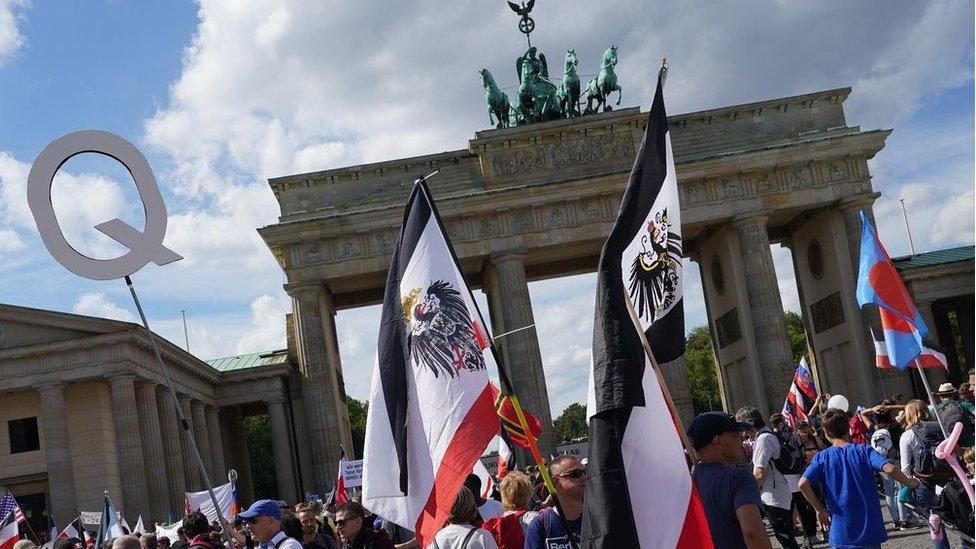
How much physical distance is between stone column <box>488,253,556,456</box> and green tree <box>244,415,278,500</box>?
52.7 meters

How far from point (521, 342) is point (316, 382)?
912 centimetres

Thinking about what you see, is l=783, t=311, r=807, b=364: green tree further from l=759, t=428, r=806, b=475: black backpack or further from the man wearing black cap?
the man wearing black cap

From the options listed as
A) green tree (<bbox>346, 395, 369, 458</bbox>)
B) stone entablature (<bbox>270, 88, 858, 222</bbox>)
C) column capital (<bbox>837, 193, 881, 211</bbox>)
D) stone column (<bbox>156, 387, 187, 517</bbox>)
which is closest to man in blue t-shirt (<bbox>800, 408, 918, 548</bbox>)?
stone column (<bbox>156, 387, 187, 517</bbox>)

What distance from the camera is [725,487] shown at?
591cm

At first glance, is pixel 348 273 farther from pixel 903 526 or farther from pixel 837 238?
pixel 903 526

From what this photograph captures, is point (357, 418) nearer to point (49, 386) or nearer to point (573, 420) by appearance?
point (573, 420)

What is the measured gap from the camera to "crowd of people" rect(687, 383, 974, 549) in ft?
19.5

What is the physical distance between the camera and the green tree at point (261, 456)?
9919 cm

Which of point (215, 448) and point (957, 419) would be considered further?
point (215, 448)

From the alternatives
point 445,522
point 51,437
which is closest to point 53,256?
point 445,522

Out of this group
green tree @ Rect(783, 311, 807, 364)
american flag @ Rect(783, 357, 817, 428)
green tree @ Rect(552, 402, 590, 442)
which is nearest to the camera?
american flag @ Rect(783, 357, 817, 428)

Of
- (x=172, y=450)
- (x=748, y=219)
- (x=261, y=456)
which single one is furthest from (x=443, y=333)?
(x=261, y=456)

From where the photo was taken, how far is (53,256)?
8680 mm

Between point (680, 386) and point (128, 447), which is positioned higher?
point (128, 447)
